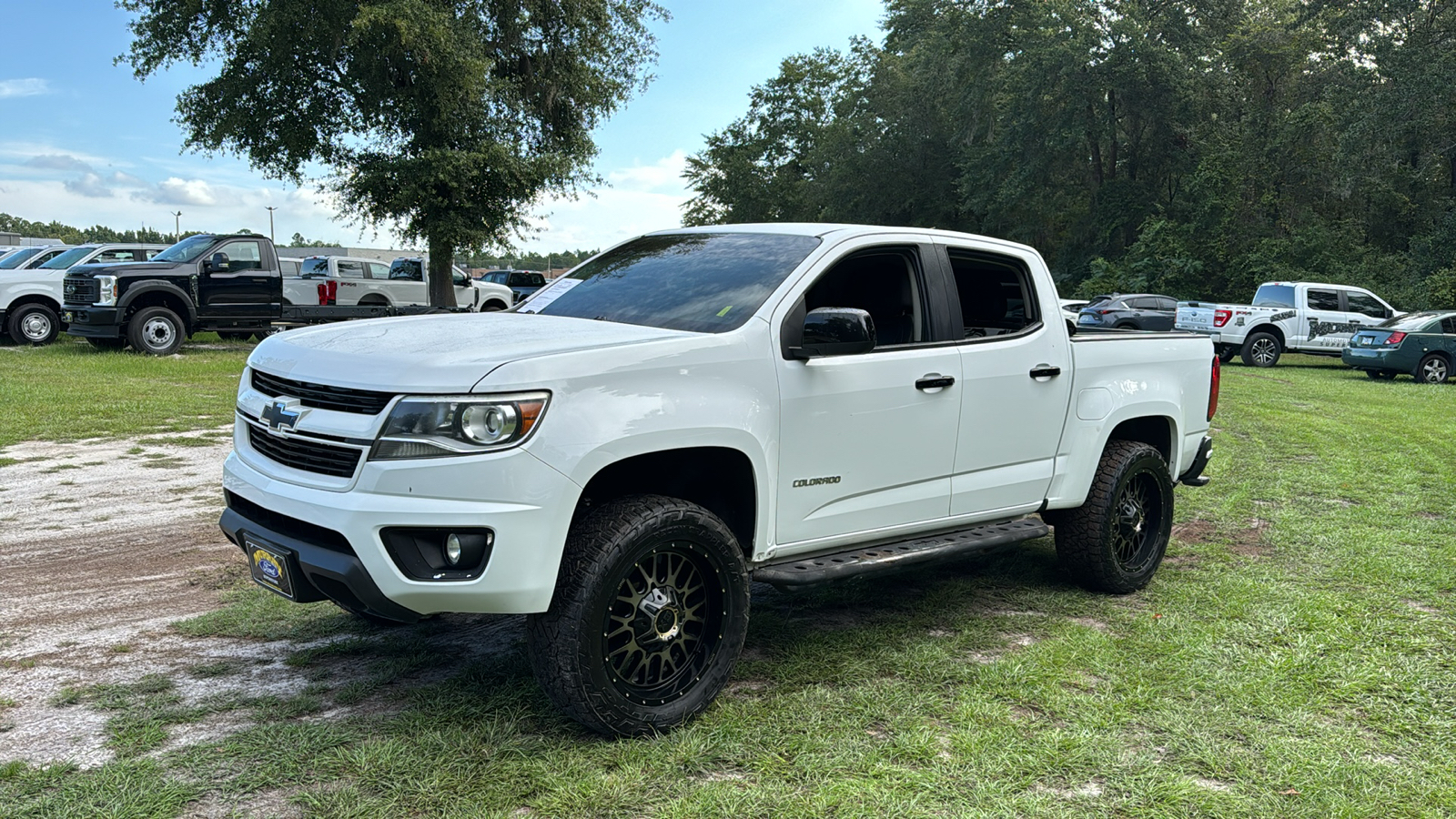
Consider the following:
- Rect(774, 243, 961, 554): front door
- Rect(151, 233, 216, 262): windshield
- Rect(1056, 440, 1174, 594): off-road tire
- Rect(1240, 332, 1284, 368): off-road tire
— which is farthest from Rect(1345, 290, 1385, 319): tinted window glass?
Rect(151, 233, 216, 262): windshield

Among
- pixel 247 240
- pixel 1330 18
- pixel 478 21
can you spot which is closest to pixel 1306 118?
pixel 1330 18

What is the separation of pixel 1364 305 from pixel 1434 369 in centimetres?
410

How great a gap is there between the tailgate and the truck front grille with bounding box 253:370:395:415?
2286 cm

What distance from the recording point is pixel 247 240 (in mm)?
19266

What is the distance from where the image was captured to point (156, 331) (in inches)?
723

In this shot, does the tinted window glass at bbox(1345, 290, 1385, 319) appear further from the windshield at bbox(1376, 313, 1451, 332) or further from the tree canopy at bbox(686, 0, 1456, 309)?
the tree canopy at bbox(686, 0, 1456, 309)

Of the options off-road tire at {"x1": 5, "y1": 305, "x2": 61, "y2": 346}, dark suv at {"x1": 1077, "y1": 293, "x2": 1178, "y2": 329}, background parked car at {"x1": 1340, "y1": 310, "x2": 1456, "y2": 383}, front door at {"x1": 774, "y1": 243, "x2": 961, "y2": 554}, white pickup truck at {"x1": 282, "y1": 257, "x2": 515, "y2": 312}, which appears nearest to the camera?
front door at {"x1": 774, "y1": 243, "x2": 961, "y2": 554}

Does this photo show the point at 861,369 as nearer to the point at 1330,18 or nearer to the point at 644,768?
the point at 644,768

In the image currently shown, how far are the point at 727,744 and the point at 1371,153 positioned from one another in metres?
33.4

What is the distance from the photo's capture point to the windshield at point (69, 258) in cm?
2116

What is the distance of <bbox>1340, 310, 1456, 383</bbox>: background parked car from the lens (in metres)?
19.2

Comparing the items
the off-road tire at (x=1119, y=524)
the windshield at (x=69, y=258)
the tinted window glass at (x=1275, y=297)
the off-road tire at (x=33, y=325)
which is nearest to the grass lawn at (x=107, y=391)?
the off-road tire at (x=33, y=325)

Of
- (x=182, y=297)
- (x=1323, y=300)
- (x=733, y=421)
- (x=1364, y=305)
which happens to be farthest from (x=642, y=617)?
(x=1364, y=305)

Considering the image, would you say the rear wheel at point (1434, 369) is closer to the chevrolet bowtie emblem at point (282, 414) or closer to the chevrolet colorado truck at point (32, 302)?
the chevrolet bowtie emblem at point (282, 414)
